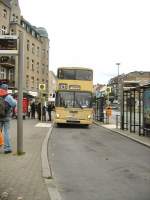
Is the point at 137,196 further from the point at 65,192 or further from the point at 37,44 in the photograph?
the point at 37,44

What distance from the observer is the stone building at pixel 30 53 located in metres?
74.4

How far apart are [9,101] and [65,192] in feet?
16.8

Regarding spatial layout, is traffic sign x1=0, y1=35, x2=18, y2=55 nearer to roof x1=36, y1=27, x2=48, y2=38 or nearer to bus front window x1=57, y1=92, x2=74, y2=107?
bus front window x1=57, y1=92, x2=74, y2=107

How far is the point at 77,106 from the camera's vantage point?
30.2m

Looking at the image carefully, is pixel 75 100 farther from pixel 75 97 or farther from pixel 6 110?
pixel 6 110

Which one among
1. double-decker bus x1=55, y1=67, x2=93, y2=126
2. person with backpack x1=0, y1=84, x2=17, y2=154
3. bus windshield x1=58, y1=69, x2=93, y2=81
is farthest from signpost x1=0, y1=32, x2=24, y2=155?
bus windshield x1=58, y1=69, x2=93, y2=81

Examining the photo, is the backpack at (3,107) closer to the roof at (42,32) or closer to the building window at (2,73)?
the building window at (2,73)

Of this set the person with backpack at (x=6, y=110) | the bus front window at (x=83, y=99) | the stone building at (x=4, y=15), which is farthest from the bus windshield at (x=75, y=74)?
the stone building at (x=4, y=15)

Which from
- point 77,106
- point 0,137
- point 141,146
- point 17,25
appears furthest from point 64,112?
point 17,25

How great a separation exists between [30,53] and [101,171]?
7663 centimetres

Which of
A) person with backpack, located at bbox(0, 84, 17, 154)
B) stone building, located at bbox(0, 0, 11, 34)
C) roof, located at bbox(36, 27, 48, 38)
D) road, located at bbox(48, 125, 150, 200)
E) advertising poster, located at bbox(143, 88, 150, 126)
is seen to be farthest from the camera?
roof, located at bbox(36, 27, 48, 38)

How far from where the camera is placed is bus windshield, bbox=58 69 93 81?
30.8 metres

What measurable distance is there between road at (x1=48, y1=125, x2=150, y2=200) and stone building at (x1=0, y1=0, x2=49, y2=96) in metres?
53.5

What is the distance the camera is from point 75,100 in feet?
99.7
